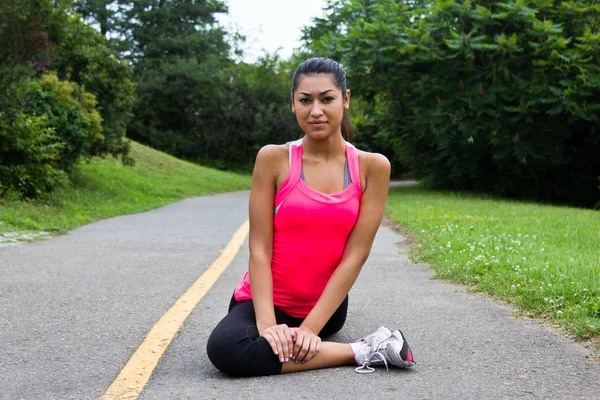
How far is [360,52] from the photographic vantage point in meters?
22.6

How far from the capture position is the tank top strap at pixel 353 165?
13.7ft

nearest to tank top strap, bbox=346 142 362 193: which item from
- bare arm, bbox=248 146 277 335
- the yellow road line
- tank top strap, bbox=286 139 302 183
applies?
tank top strap, bbox=286 139 302 183

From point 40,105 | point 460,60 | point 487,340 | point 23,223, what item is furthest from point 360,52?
point 487,340

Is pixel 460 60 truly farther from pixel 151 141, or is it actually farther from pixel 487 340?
pixel 151 141

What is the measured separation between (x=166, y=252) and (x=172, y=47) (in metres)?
47.2

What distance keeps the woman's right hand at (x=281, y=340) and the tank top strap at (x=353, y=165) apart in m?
0.97

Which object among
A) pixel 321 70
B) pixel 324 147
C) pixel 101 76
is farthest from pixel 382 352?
pixel 101 76

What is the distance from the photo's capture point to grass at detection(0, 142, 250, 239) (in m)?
12.2

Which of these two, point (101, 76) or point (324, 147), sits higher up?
point (101, 76)

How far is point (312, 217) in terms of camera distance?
4027mm

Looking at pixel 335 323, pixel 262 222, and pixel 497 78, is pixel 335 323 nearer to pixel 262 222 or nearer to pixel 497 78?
pixel 262 222

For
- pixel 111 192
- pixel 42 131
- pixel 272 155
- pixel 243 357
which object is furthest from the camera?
pixel 111 192

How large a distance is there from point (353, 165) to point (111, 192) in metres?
16.9

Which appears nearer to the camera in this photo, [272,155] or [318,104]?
[318,104]
